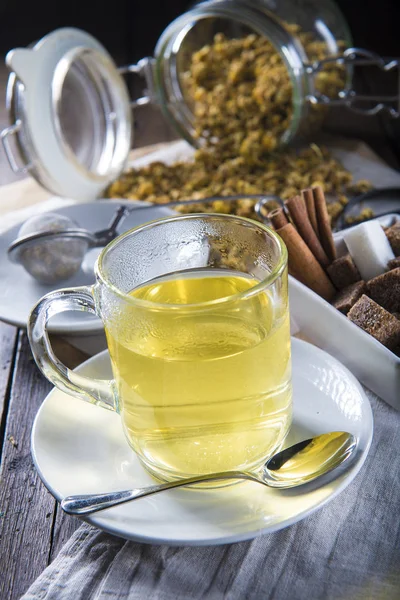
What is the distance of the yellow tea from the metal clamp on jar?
0.85 m

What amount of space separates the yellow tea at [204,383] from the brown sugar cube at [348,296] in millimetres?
254

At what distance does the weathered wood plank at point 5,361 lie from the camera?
0.91 meters

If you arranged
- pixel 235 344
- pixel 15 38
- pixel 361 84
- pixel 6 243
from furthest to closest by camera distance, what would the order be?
pixel 15 38, pixel 361 84, pixel 6 243, pixel 235 344

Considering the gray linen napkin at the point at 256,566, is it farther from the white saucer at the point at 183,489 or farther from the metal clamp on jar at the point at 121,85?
the metal clamp on jar at the point at 121,85

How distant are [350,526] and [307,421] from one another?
0.36ft

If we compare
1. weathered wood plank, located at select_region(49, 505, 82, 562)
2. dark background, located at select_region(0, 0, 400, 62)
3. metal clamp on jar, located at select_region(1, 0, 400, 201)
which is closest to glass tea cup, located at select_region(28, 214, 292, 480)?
weathered wood plank, located at select_region(49, 505, 82, 562)

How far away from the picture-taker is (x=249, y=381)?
623 mm

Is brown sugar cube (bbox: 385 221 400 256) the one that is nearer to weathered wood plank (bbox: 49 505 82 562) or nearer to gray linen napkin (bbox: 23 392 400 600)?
gray linen napkin (bbox: 23 392 400 600)

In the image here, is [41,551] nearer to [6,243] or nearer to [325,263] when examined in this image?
[325,263]

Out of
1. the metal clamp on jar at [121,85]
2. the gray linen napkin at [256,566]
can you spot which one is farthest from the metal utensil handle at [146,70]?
the gray linen napkin at [256,566]

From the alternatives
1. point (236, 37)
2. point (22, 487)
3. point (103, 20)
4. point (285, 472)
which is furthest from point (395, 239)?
point (103, 20)

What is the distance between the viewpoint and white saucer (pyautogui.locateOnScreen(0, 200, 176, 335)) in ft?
3.17

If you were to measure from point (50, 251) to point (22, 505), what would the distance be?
45cm

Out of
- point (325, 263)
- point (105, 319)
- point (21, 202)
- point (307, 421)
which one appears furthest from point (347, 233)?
point (21, 202)
